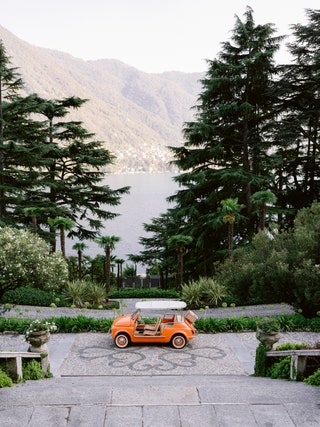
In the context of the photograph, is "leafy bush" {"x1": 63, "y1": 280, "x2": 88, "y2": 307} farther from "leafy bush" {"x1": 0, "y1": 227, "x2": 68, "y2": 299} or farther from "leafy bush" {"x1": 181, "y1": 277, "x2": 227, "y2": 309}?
"leafy bush" {"x1": 181, "y1": 277, "x2": 227, "y2": 309}

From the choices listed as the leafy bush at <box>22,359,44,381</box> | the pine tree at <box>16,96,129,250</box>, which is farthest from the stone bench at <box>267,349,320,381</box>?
the pine tree at <box>16,96,129,250</box>

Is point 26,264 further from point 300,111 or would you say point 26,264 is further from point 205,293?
point 300,111

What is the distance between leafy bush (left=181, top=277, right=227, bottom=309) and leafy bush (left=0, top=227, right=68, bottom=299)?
630 centimetres

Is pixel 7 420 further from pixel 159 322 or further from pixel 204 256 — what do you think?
pixel 204 256

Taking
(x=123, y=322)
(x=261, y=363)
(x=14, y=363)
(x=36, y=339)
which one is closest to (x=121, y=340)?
(x=123, y=322)

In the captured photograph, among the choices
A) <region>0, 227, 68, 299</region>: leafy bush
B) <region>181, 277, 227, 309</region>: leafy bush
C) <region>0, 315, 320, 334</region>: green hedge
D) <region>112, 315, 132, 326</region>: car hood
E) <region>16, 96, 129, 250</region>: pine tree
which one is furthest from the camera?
<region>16, 96, 129, 250</region>: pine tree

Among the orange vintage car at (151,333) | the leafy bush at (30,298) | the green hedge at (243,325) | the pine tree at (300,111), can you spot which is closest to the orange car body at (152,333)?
the orange vintage car at (151,333)

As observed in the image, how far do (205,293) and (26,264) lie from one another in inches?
340

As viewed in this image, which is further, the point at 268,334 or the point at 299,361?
the point at 268,334

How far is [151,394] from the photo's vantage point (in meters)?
7.56

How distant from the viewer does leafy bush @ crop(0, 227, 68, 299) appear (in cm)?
1872

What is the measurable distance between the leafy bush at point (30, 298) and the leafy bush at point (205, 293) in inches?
234

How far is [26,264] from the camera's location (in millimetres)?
19328

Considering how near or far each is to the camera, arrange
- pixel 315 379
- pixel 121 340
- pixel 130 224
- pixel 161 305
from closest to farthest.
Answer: pixel 315 379 → pixel 121 340 → pixel 161 305 → pixel 130 224
